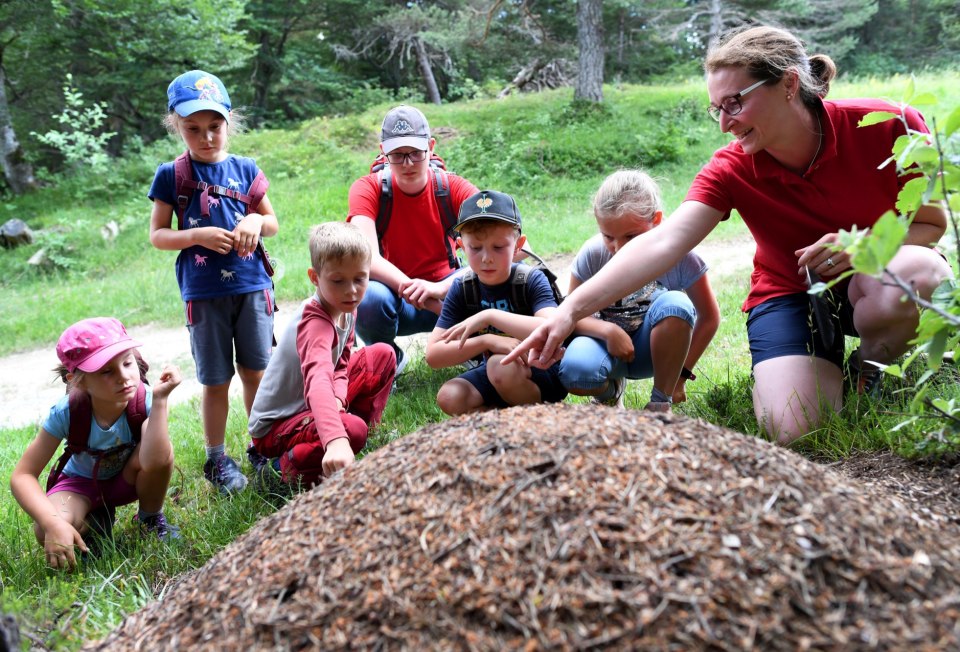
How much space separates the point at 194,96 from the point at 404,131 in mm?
1308

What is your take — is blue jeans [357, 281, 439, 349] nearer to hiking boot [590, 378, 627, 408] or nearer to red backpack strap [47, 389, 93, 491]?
hiking boot [590, 378, 627, 408]

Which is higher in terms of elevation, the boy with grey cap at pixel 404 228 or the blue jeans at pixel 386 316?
the boy with grey cap at pixel 404 228

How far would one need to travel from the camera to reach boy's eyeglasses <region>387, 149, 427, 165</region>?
15.2 feet

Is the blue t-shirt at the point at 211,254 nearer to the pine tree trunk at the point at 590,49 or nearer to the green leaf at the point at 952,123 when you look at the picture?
the green leaf at the point at 952,123

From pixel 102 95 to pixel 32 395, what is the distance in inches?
603

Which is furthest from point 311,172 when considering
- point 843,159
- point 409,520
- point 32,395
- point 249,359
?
point 409,520

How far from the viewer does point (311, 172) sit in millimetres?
13938

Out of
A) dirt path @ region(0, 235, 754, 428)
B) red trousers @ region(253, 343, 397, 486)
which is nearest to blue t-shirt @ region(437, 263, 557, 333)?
red trousers @ region(253, 343, 397, 486)

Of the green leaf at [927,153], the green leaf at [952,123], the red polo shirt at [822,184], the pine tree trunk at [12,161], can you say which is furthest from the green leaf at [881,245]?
the pine tree trunk at [12,161]

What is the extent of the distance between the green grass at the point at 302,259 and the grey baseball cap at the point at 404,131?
1.51 m

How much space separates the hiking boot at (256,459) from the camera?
371 cm

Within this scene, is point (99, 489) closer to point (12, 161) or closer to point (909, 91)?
point (909, 91)

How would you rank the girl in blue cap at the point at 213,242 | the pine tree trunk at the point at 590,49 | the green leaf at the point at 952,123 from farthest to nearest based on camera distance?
the pine tree trunk at the point at 590,49, the girl in blue cap at the point at 213,242, the green leaf at the point at 952,123

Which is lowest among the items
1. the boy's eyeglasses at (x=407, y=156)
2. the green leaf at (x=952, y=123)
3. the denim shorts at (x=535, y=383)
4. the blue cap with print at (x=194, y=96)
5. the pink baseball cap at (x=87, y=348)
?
the denim shorts at (x=535, y=383)
